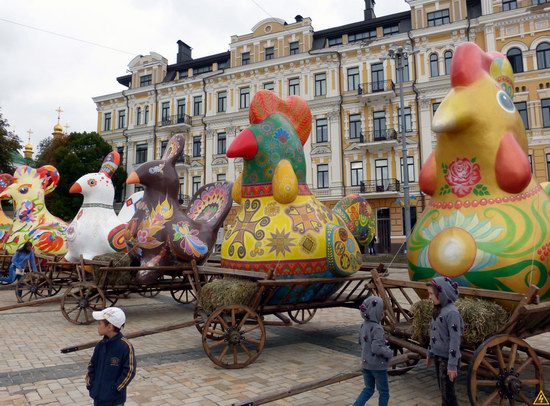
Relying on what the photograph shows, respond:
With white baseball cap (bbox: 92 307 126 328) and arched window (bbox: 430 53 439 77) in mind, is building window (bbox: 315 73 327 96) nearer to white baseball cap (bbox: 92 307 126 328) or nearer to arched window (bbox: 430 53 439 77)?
arched window (bbox: 430 53 439 77)

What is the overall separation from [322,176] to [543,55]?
14.2 m

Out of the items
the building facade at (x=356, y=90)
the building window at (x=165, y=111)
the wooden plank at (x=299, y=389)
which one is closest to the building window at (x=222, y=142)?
the building facade at (x=356, y=90)

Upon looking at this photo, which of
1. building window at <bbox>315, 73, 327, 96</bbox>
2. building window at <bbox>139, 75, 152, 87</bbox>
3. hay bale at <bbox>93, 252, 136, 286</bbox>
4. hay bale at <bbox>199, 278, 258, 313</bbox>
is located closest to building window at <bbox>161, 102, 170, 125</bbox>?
building window at <bbox>139, 75, 152, 87</bbox>

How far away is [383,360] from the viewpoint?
12.0 ft

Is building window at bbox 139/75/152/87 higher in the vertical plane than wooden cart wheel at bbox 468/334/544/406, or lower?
higher

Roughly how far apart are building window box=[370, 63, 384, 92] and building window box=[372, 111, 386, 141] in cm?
156

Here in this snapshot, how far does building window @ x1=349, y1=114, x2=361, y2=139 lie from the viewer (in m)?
28.4

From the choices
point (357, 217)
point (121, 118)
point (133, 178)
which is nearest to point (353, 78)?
point (121, 118)

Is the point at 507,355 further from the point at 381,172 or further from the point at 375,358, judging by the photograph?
the point at 381,172

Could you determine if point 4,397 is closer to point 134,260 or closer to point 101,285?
point 101,285

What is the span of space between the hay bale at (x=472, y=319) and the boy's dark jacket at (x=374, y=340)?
25.9 inches

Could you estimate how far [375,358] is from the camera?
3.65m

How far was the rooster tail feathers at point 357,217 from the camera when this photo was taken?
733 cm

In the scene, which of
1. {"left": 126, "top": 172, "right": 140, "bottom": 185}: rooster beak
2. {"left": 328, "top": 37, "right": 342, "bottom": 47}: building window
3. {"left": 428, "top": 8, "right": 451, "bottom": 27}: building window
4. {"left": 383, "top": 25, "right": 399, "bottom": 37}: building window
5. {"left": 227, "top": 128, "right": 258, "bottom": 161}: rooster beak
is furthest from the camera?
{"left": 328, "top": 37, "right": 342, "bottom": 47}: building window
